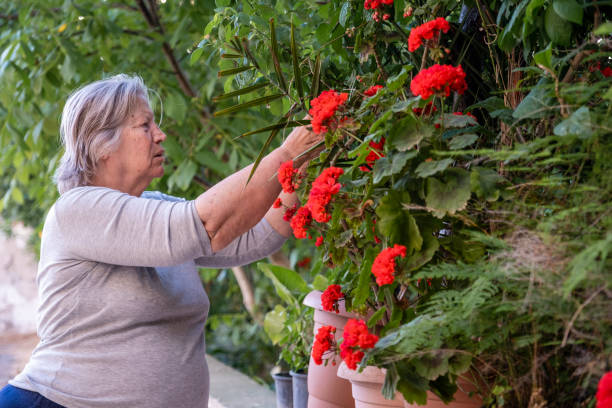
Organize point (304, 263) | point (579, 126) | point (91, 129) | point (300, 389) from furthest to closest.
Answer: point (304, 263), point (300, 389), point (91, 129), point (579, 126)

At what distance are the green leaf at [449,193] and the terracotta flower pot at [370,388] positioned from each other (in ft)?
1.41

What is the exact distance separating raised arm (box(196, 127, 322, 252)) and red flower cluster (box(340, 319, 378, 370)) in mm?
408

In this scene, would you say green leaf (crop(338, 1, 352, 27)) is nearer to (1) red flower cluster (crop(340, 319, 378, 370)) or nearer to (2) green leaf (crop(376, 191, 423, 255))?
(2) green leaf (crop(376, 191, 423, 255))

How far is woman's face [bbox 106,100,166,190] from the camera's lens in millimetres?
1607

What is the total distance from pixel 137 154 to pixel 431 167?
91 cm

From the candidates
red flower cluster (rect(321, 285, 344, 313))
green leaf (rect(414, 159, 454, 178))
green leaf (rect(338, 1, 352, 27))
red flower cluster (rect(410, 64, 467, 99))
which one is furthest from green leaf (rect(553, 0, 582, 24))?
red flower cluster (rect(321, 285, 344, 313))

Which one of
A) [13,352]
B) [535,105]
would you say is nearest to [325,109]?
[535,105]

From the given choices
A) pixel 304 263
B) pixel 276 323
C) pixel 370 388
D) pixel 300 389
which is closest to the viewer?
pixel 370 388

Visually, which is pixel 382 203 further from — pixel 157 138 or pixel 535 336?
pixel 157 138

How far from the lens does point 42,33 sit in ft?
9.52

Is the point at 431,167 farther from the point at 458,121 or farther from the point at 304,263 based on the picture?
the point at 304,263

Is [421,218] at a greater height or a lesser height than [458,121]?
lesser

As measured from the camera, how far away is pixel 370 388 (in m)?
1.29

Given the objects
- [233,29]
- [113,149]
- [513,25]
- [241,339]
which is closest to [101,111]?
[113,149]
